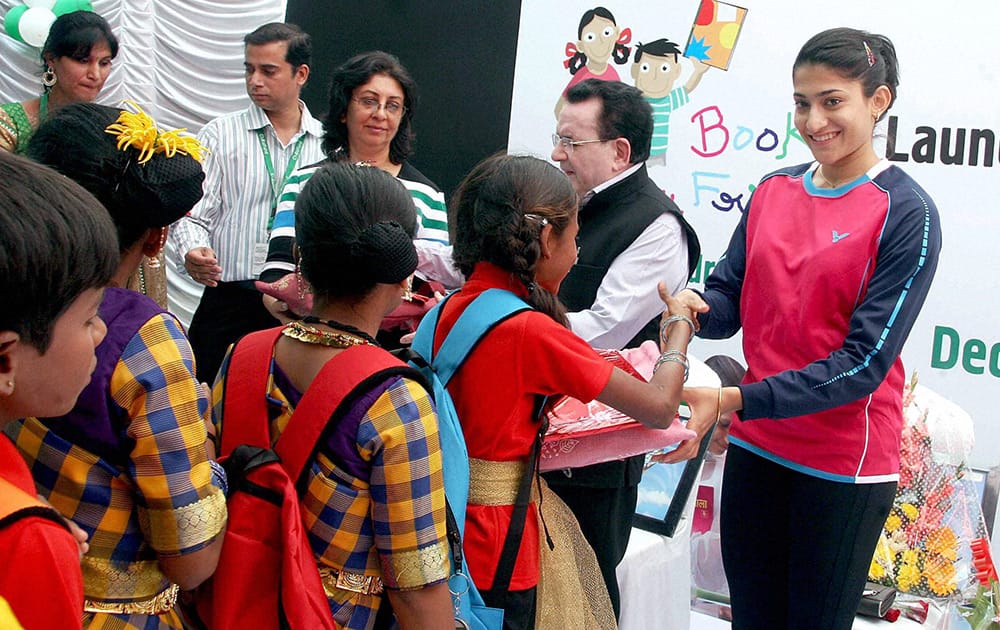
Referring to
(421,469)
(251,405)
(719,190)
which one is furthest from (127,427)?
(719,190)

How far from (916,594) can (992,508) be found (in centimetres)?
74

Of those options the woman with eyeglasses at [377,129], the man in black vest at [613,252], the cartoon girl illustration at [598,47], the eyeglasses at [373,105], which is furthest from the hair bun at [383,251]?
the cartoon girl illustration at [598,47]

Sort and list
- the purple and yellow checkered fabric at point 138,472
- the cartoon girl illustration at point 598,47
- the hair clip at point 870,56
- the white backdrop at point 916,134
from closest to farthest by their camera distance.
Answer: the purple and yellow checkered fabric at point 138,472
the hair clip at point 870,56
the white backdrop at point 916,134
the cartoon girl illustration at point 598,47

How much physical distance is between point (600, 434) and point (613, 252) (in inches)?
25.3

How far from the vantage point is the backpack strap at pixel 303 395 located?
1428 millimetres

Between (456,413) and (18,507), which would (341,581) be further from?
(18,507)

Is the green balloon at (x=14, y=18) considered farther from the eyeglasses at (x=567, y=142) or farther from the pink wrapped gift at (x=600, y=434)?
the pink wrapped gift at (x=600, y=434)

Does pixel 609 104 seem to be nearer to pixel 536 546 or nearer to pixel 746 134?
pixel 536 546

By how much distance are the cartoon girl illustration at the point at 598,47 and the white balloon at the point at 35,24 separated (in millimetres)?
3060

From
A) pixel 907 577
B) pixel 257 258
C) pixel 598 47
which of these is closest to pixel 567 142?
pixel 257 258

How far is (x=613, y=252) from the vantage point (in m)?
2.49

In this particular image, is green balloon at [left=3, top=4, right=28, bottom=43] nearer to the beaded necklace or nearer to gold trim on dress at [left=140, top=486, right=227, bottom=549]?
the beaded necklace

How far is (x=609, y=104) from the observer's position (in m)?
2.59

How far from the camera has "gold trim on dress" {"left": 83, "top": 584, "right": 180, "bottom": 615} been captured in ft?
4.24
